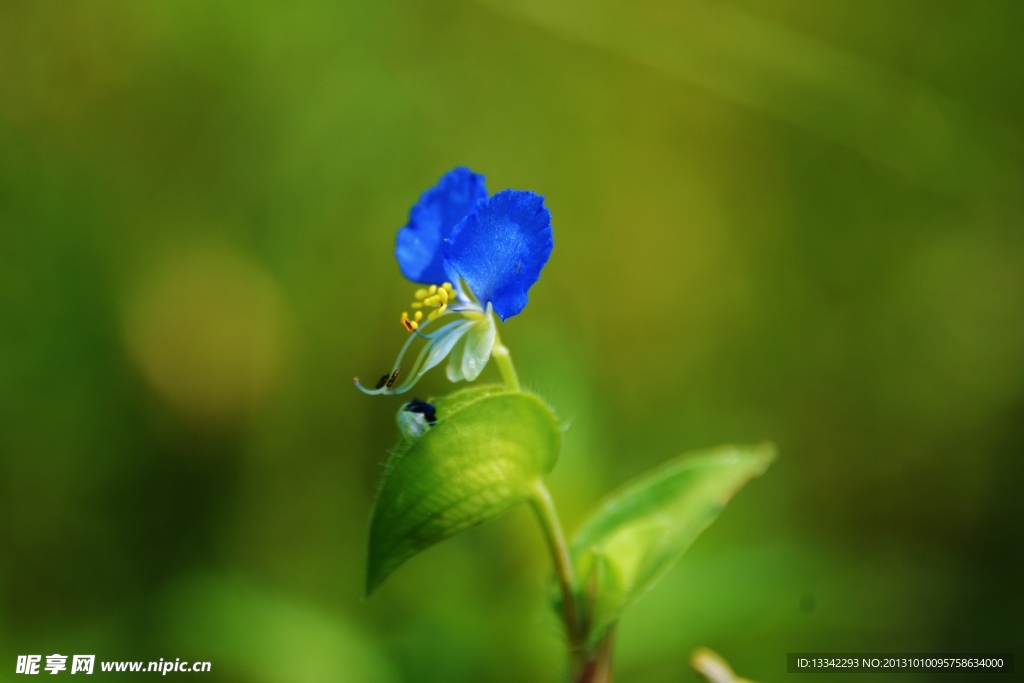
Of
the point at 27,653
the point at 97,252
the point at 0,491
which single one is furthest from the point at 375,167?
the point at 27,653

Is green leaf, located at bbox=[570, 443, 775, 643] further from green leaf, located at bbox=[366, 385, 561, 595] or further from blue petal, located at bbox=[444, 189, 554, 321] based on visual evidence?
blue petal, located at bbox=[444, 189, 554, 321]

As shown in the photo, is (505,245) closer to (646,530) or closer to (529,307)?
(646,530)

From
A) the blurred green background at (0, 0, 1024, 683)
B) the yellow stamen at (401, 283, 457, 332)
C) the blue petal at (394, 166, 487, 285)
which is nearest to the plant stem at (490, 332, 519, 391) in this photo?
the yellow stamen at (401, 283, 457, 332)

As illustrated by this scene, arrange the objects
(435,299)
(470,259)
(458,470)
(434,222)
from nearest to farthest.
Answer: (458,470) → (470,259) → (435,299) → (434,222)

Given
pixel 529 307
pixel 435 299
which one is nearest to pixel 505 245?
pixel 435 299

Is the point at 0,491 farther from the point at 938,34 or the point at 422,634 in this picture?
the point at 938,34

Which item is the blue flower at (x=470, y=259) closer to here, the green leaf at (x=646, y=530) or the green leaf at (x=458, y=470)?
the green leaf at (x=458, y=470)

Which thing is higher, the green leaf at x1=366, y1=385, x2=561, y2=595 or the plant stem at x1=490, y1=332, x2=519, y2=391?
the plant stem at x1=490, y1=332, x2=519, y2=391
